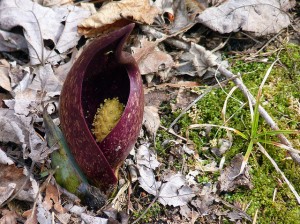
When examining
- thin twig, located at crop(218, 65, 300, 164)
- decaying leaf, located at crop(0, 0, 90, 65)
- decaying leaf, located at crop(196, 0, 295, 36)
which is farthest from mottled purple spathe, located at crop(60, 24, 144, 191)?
decaying leaf, located at crop(196, 0, 295, 36)

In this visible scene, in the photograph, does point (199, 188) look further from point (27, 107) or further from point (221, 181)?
point (27, 107)

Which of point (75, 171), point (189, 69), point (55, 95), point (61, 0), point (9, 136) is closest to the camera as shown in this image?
point (75, 171)

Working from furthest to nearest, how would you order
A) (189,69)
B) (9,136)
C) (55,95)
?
1. (189,69)
2. (55,95)
3. (9,136)

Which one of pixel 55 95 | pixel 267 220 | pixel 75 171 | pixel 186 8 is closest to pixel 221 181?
pixel 267 220

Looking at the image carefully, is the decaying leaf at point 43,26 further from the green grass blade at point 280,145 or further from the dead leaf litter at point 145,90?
the green grass blade at point 280,145

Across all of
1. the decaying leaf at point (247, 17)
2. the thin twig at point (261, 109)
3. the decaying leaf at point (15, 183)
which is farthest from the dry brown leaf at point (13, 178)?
the decaying leaf at point (247, 17)

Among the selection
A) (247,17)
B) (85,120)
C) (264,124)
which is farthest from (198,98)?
(85,120)
